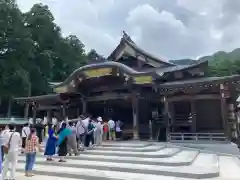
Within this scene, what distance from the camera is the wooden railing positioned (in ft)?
52.3

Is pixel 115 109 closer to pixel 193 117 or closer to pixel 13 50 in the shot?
pixel 193 117

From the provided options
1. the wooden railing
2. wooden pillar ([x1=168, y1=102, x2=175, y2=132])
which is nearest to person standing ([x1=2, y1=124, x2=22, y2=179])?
the wooden railing

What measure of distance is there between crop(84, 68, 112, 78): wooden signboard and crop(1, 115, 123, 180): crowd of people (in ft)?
11.1

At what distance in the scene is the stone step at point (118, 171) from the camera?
328 inches

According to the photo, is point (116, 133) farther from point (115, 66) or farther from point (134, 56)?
point (134, 56)

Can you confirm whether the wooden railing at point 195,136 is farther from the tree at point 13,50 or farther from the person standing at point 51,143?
the tree at point 13,50

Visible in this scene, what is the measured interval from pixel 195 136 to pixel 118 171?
26.8 ft

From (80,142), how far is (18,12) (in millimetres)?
26649

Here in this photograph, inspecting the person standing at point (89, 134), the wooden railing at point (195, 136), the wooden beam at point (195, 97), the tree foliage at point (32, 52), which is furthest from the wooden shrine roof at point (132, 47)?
the tree foliage at point (32, 52)

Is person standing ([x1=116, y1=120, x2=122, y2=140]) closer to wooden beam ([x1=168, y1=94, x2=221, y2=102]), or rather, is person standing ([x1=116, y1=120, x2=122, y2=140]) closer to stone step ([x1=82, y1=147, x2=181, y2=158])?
wooden beam ([x1=168, y1=94, x2=221, y2=102])

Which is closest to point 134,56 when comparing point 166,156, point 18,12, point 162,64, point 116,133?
point 162,64

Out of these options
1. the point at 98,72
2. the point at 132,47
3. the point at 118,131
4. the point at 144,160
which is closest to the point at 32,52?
the point at 132,47

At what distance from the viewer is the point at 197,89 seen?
53.8ft

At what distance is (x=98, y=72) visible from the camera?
18188mm
